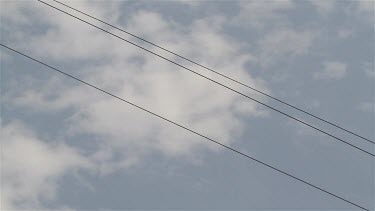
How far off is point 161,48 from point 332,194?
679 cm

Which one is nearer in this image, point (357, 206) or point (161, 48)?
point (357, 206)

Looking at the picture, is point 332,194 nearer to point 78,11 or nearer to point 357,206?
point 357,206

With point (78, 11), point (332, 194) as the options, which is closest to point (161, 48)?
point (78, 11)

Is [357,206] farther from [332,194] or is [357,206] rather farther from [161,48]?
[161,48]

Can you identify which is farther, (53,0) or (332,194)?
(53,0)

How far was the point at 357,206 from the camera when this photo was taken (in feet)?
51.6

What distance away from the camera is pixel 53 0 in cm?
1762

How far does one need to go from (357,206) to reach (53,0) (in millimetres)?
11290

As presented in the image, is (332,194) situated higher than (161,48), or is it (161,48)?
(161,48)

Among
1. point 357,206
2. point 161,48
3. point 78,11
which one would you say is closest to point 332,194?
point 357,206

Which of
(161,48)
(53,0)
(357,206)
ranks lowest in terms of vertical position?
(357,206)

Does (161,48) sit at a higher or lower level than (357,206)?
higher

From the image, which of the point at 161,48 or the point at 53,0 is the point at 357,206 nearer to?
the point at 161,48

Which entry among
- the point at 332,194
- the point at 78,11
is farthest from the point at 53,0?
the point at 332,194
